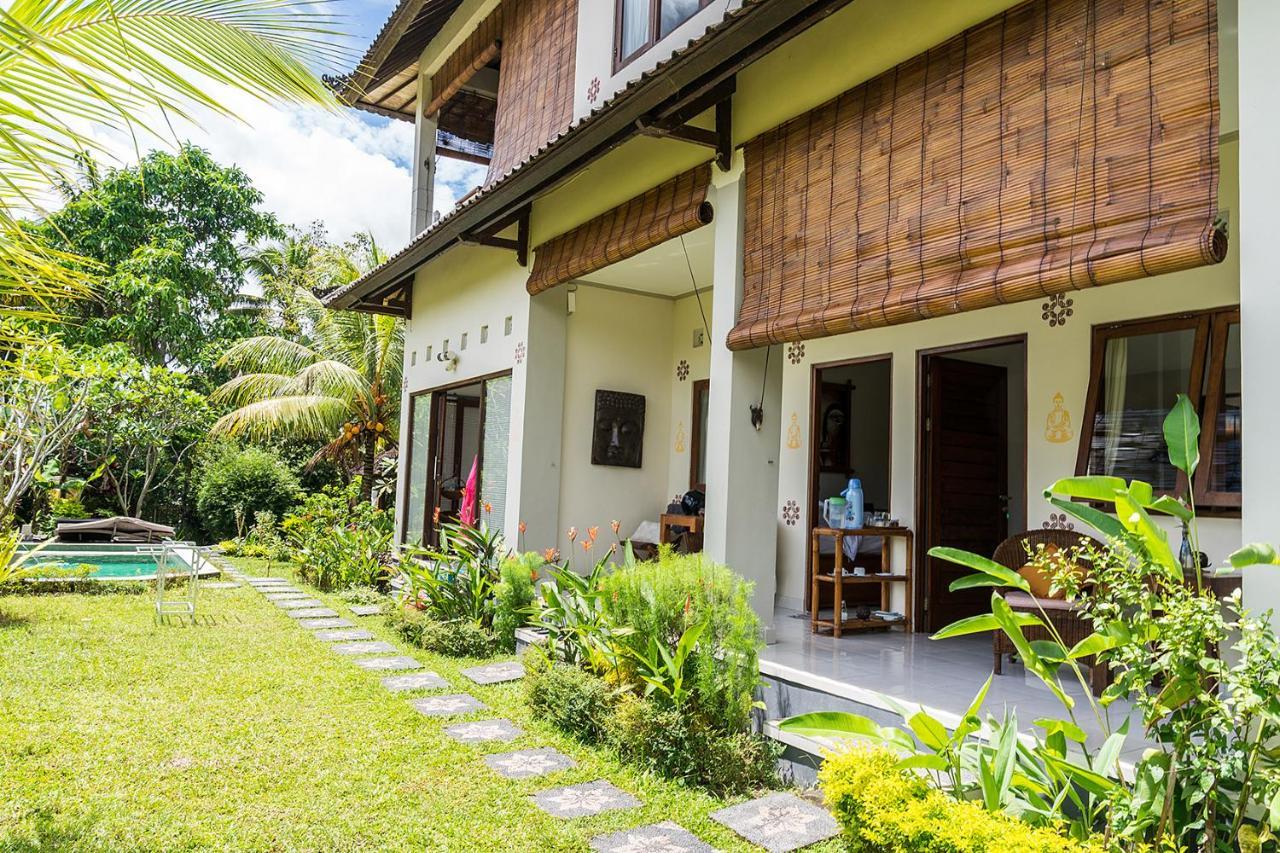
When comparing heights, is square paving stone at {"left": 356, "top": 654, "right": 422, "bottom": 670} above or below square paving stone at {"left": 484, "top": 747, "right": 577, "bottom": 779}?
above

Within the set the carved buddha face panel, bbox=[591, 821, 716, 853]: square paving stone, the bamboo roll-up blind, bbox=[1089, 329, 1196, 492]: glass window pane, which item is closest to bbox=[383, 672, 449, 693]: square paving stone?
bbox=[591, 821, 716, 853]: square paving stone

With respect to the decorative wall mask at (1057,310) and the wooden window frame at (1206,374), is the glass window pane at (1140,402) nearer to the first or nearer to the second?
the wooden window frame at (1206,374)

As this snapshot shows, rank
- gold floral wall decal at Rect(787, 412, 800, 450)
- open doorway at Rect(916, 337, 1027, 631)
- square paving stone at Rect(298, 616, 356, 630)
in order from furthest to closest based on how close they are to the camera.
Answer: square paving stone at Rect(298, 616, 356, 630) → gold floral wall decal at Rect(787, 412, 800, 450) → open doorway at Rect(916, 337, 1027, 631)

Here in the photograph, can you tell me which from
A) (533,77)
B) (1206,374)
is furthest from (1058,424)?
(533,77)

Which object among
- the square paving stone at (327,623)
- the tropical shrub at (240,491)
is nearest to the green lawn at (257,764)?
the square paving stone at (327,623)

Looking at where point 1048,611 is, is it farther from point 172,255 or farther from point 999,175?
point 172,255

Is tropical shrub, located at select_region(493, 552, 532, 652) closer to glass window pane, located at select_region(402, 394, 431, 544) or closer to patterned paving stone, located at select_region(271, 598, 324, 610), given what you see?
patterned paving stone, located at select_region(271, 598, 324, 610)

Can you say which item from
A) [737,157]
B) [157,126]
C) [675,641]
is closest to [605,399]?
[737,157]

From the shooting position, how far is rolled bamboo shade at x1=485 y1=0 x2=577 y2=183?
348 inches

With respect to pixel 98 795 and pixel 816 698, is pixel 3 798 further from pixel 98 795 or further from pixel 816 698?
pixel 816 698

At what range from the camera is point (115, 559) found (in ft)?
44.6

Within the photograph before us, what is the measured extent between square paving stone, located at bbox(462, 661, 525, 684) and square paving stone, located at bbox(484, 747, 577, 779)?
1661mm

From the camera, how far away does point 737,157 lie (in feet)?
19.3

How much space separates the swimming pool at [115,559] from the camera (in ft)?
39.3
